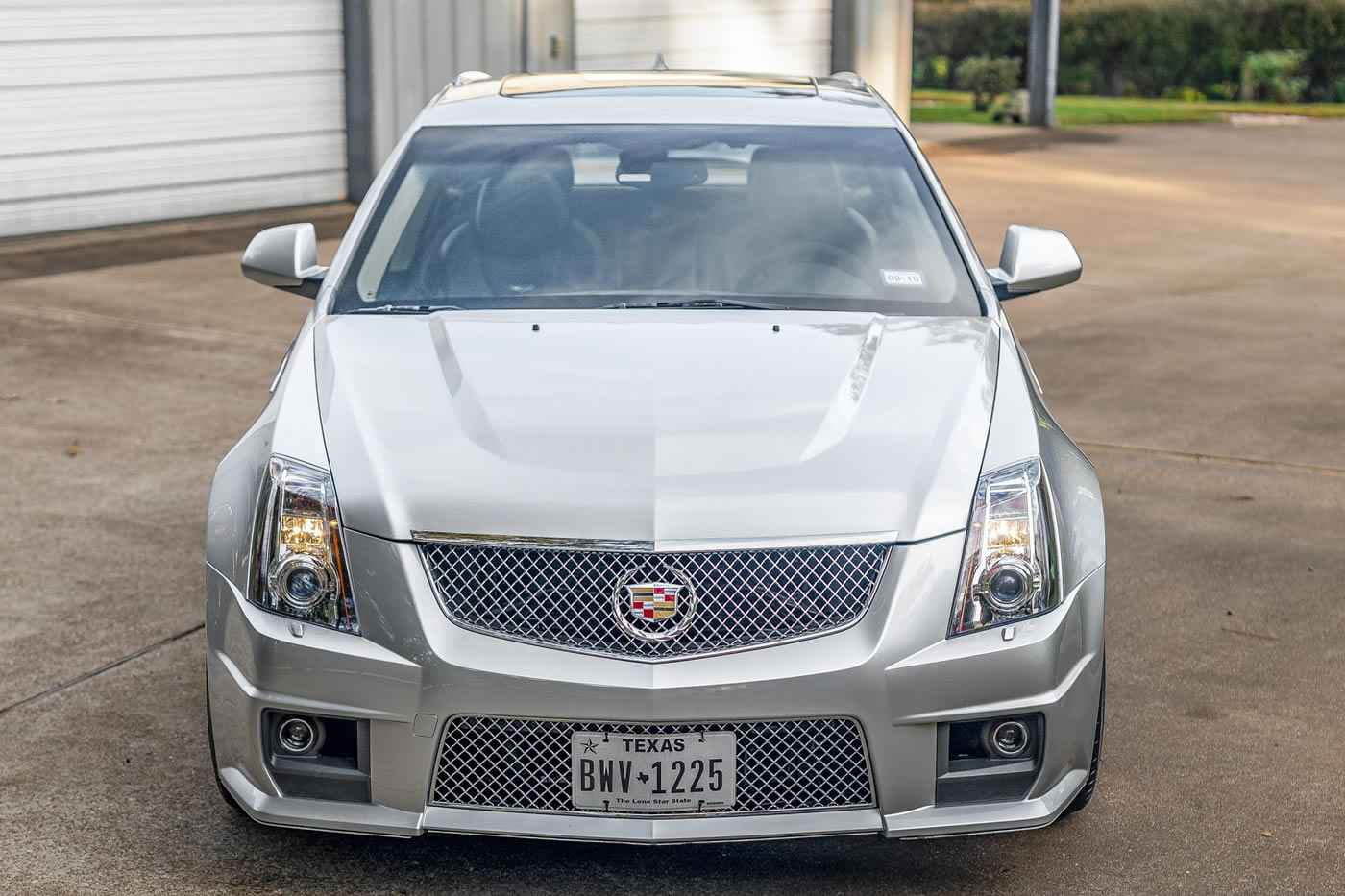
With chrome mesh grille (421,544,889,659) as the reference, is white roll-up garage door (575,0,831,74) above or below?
above

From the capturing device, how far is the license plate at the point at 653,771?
322 centimetres

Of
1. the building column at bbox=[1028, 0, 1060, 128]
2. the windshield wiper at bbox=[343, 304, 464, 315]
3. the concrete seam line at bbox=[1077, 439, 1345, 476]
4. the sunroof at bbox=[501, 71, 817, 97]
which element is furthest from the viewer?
the building column at bbox=[1028, 0, 1060, 128]

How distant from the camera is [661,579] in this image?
3240mm

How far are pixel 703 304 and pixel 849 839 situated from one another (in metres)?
1.34

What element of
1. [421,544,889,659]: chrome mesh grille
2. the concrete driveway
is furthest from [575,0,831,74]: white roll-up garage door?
[421,544,889,659]: chrome mesh grille

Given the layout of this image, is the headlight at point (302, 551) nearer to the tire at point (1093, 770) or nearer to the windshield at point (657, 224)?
the windshield at point (657, 224)

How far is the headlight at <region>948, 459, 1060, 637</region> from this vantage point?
131 inches

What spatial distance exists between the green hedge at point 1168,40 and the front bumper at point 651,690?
1320 inches

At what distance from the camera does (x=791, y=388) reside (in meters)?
3.67

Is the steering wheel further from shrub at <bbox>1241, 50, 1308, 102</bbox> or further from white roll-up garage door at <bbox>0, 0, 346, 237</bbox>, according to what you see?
shrub at <bbox>1241, 50, 1308, 102</bbox>

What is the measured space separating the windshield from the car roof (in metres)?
0.06

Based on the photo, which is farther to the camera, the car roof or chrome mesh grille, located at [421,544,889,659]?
the car roof

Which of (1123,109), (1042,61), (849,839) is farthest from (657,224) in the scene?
(1123,109)

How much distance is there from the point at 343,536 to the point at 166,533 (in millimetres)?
2847
